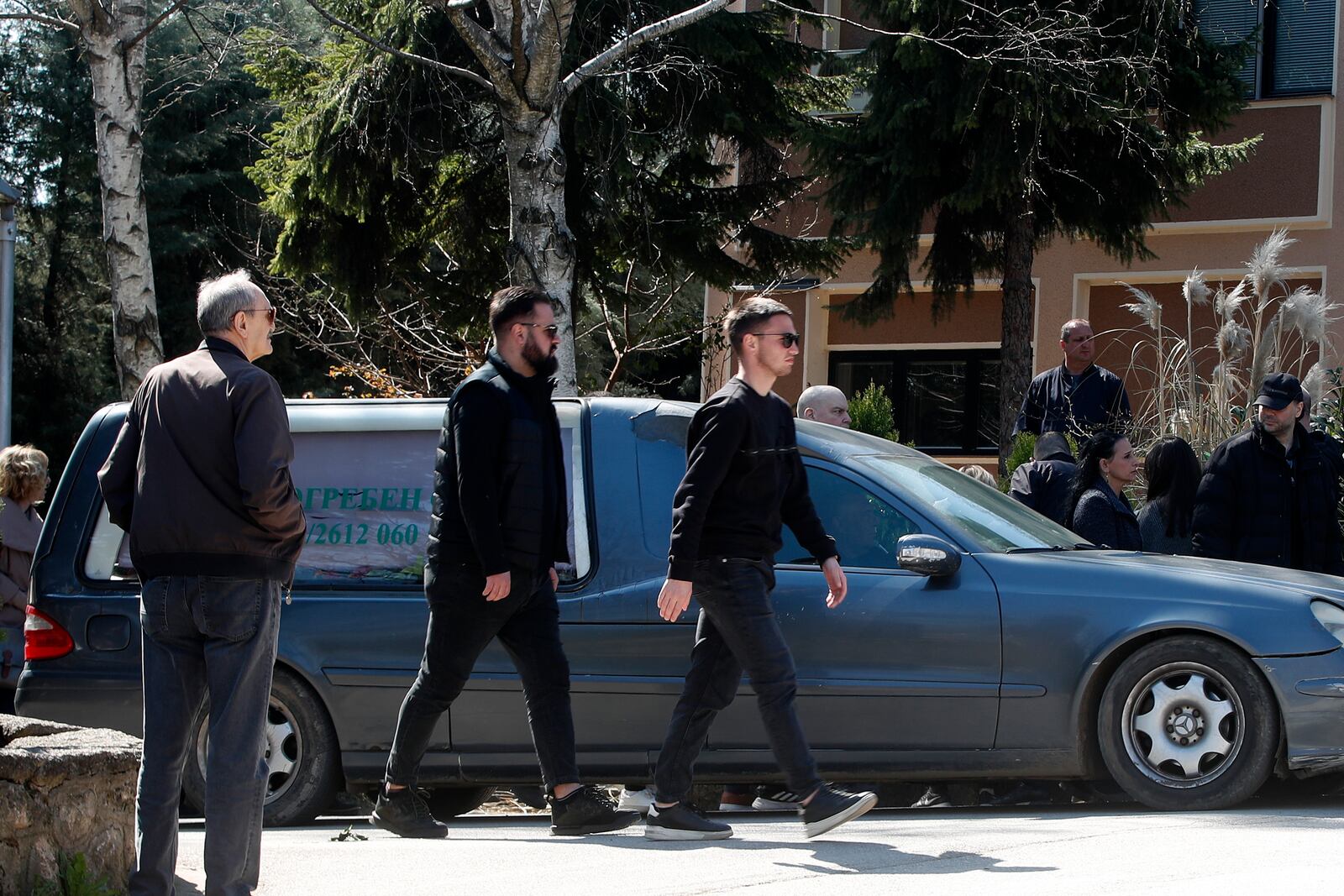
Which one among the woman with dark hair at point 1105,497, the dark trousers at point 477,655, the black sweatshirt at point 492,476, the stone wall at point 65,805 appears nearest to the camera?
the stone wall at point 65,805

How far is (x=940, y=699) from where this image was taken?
653 centimetres

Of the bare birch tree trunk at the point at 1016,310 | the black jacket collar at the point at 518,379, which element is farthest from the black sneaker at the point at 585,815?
the bare birch tree trunk at the point at 1016,310

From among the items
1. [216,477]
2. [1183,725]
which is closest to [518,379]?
[216,477]

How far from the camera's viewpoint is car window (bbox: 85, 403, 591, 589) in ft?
23.4

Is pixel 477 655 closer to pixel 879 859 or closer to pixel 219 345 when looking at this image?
pixel 879 859

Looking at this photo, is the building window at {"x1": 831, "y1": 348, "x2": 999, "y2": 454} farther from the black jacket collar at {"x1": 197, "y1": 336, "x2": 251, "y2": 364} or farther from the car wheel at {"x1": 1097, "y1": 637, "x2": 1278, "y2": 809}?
the black jacket collar at {"x1": 197, "y1": 336, "x2": 251, "y2": 364}

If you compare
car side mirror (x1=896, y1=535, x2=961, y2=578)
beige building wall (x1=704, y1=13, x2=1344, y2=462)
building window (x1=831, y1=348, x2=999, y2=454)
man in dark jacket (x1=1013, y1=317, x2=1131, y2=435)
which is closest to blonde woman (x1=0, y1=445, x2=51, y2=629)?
car side mirror (x1=896, y1=535, x2=961, y2=578)

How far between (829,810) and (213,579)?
2.18m

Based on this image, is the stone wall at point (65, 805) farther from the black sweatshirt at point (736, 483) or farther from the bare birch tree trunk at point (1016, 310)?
the bare birch tree trunk at point (1016, 310)

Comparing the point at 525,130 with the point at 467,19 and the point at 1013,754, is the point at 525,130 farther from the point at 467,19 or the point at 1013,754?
the point at 1013,754

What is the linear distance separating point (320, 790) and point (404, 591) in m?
0.86

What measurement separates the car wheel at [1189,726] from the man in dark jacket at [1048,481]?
2254 mm

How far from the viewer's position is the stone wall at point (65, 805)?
4367mm

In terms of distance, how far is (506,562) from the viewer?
19.3 ft
